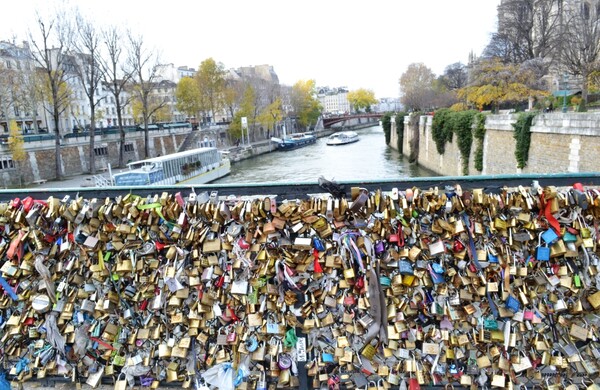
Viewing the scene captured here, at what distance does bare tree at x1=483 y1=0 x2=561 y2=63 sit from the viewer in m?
37.1

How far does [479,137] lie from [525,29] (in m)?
25.0

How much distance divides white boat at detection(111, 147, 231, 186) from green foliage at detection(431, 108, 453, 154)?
14791 millimetres

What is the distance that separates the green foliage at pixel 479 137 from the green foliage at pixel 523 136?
12.4 feet

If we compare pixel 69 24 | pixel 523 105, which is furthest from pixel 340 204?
pixel 523 105

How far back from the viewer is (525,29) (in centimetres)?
3919

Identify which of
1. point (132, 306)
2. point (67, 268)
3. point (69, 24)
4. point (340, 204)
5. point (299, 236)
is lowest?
point (132, 306)

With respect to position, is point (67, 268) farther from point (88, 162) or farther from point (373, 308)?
point (88, 162)

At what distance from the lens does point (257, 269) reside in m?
2.65

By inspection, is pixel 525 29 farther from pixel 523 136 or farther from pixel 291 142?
pixel 523 136

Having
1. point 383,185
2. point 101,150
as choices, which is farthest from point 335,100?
point 383,185

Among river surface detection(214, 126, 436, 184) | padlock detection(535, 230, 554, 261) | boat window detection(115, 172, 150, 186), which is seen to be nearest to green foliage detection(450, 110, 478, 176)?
river surface detection(214, 126, 436, 184)

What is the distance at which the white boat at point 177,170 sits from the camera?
23.2 meters

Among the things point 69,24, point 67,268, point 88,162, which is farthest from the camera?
point 88,162

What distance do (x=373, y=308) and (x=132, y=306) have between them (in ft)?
4.99
